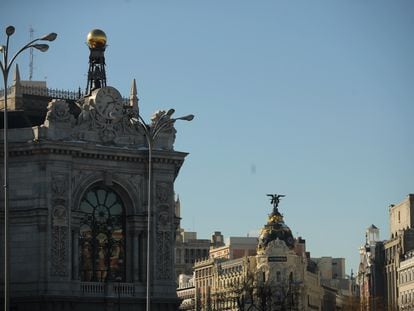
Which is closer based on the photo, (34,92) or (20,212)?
(20,212)

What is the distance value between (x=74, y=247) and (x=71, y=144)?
24.1ft

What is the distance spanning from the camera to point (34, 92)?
12775 cm

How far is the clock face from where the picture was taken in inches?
4751

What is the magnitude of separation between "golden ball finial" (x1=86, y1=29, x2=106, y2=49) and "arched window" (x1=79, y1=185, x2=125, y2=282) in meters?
12.0

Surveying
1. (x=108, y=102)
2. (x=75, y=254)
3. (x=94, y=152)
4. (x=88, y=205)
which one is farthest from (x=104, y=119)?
(x=75, y=254)

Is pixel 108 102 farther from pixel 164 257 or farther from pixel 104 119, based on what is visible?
pixel 164 257

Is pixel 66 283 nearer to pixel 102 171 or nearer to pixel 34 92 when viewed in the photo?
pixel 102 171

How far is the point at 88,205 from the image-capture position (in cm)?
12094

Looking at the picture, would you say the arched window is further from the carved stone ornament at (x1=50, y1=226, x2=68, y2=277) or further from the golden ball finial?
the golden ball finial

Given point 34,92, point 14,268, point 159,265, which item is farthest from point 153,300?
point 34,92

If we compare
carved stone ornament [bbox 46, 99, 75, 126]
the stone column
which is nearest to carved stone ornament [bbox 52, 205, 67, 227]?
the stone column

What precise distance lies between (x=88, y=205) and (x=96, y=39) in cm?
1378

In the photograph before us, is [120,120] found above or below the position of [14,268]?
above

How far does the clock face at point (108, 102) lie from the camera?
12069cm
